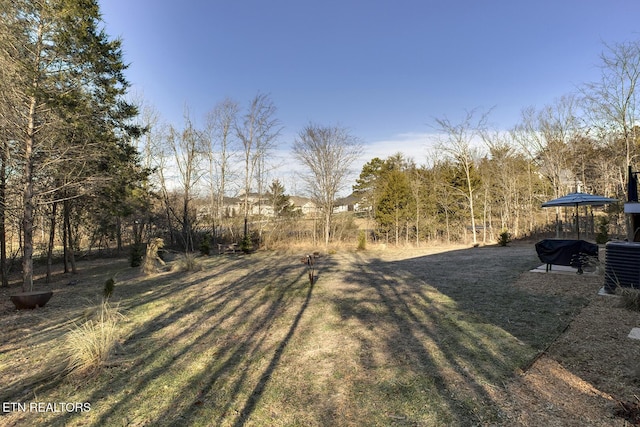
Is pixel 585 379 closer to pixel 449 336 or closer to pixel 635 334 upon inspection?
pixel 449 336

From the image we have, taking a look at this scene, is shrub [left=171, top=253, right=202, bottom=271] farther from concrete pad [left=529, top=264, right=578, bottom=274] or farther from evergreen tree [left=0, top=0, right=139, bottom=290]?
concrete pad [left=529, top=264, right=578, bottom=274]

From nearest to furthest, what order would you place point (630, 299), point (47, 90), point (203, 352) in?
1. point (203, 352)
2. point (630, 299)
3. point (47, 90)

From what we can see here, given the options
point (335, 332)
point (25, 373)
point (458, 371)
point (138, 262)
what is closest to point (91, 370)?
point (25, 373)

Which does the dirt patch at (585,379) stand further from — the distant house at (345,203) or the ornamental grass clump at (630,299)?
the distant house at (345,203)

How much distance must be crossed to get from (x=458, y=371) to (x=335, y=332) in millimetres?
1670

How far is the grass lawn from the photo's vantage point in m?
2.48

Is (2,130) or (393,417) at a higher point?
(2,130)

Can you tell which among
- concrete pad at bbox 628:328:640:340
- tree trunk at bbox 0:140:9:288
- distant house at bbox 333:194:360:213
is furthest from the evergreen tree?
distant house at bbox 333:194:360:213

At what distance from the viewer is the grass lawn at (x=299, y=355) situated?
248 centimetres

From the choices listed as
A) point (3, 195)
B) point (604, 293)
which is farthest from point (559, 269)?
point (3, 195)

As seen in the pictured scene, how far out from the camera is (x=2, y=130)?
6438mm

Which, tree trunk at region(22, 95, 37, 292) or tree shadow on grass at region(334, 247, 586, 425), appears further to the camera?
tree trunk at region(22, 95, 37, 292)

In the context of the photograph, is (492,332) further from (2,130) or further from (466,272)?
(2,130)

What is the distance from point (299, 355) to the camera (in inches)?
138
